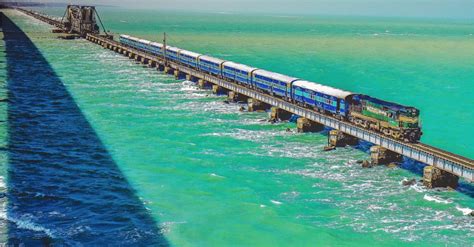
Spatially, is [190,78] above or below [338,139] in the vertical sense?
above

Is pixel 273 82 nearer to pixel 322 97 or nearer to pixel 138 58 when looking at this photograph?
pixel 322 97

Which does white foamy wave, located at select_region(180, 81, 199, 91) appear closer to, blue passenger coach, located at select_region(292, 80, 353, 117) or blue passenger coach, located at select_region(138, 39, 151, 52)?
blue passenger coach, located at select_region(292, 80, 353, 117)

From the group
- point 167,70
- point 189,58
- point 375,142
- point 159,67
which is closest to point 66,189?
point 375,142

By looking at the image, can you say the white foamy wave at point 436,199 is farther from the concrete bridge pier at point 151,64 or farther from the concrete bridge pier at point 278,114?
the concrete bridge pier at point 151,64

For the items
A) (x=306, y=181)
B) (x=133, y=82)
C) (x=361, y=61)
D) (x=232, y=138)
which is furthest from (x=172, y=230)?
(x=361, y=61)

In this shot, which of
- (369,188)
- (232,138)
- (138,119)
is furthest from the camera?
(138,119)

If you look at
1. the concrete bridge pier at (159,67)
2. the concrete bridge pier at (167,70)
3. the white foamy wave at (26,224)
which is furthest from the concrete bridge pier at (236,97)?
the white foamy wave at (26,224)

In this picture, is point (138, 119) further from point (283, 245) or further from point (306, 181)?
point (283, 245)
